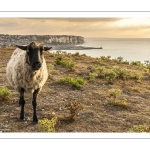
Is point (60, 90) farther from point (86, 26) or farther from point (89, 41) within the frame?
point (86, 26)

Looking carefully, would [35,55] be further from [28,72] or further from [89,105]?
[89,105]

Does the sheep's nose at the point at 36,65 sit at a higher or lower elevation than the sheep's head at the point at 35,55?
lower

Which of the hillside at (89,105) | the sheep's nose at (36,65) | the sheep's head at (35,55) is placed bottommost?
the hillside at (89,105)

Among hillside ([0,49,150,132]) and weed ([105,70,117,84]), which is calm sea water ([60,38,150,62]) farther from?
weed ([105,70,117,84])

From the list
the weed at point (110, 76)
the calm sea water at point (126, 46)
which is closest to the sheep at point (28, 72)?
the calm sea water at point (126, 46)

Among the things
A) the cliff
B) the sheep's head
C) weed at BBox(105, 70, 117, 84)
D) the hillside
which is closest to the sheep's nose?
the sheep's head

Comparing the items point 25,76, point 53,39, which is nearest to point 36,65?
point 25,76

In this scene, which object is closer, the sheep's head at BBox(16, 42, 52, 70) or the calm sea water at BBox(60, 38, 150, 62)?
the sheep's head at BBox(16, 42, 52, 70)

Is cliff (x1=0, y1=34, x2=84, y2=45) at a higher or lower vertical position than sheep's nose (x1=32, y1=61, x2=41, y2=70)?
higher

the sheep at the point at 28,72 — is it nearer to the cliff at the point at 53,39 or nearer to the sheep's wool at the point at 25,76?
the sheep's wool at the point at 25,76

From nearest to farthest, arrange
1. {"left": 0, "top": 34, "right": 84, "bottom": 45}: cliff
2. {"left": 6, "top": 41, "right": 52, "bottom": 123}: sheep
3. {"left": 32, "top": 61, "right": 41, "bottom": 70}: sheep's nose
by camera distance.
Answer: {"left": 32, "top": 61, "right": 41, "bottom": 70}: sheep's nose → {"left": 6, "top": 41, "right": 52, "bottom": 123}: sheep → {"left": 0, "top": 34, "right": 84, "bottom": 45}: cliff

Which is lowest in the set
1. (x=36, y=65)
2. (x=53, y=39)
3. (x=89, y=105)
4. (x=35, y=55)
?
(x=89, y=105)
